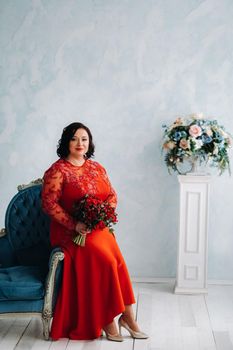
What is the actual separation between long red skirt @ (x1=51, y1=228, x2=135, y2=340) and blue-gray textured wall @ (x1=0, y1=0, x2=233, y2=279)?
1.44 metres

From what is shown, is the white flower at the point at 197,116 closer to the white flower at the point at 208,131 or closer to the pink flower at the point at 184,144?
the white flower at the point at 208,131

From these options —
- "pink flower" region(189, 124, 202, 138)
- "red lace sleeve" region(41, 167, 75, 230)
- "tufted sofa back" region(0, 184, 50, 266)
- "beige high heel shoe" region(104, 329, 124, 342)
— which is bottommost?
"beige high heel shoe" region(104, 329, 124, 342)

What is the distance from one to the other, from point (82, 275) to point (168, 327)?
0.77 meters

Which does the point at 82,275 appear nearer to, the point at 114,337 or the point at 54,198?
the point at 114,337

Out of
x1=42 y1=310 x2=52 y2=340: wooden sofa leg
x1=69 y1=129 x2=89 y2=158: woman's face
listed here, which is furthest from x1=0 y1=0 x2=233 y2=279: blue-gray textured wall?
x1=42 y1=310 x2=52 y2=340: wooden sofa leg

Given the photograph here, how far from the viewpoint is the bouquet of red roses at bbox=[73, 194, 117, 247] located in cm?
404

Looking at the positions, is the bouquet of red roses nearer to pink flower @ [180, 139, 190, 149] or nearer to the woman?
the woman

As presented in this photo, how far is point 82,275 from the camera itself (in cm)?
409

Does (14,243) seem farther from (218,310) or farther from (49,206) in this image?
(218,310)

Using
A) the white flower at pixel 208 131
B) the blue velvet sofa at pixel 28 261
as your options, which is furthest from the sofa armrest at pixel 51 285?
the white flower at pixel 208 131

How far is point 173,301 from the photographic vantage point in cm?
495

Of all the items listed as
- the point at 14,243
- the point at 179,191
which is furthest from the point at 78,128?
the point at 179,191

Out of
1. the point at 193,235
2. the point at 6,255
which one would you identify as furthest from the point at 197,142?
the point at 6,255

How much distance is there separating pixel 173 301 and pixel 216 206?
3.35ft
